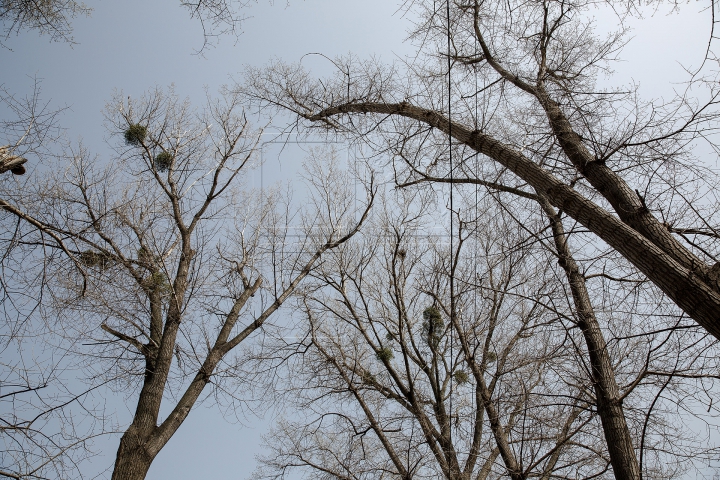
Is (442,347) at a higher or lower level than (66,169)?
lower

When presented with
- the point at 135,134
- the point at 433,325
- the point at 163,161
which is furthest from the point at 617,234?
the point at 163,161

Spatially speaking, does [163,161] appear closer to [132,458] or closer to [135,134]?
[135,134]

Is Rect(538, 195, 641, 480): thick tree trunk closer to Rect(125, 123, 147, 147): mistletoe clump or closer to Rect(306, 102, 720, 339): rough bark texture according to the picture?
Rect(306, 102, 720, 339): rough bark texture

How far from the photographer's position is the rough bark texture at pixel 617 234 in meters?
2.76

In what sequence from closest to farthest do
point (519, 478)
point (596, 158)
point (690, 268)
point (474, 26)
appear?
1. point (690, 268)
2. point (596, 158)
3. point (519, 478)
4. point (474, 26)

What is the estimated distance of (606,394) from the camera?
4066 mm

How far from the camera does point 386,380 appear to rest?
770cm

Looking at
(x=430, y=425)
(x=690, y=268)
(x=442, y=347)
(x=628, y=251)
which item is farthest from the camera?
(x=442, y=347)

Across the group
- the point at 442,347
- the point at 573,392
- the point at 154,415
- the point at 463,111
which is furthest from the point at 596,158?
the point at 154,415

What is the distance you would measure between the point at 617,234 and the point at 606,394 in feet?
5.04

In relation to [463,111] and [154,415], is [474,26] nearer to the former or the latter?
[463,111]

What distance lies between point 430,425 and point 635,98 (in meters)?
4.53

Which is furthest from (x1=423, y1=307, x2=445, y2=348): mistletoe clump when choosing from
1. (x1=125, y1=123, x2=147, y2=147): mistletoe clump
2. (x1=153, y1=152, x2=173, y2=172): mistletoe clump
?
(x1=125, y1=123, x2=147, y2=147): mistletoe clump

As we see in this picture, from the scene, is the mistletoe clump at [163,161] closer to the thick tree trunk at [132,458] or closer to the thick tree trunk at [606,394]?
the thick tree trunk at [132,458]
